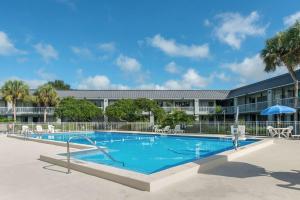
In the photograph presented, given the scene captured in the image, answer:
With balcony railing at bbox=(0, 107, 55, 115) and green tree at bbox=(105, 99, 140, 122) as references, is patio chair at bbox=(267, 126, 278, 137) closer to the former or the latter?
green tree at bbox=(105, 99, 140, 122)

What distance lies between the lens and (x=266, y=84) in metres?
35.6

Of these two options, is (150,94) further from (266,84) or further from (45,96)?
(266,84)

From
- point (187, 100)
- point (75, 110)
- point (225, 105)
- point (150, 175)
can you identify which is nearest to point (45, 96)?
point (75, 110)

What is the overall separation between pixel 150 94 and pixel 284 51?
27538mm

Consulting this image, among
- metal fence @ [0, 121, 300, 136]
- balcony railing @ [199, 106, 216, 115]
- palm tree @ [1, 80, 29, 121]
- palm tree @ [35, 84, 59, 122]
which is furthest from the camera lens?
balcony railing @ [199, 106, 216, 115]

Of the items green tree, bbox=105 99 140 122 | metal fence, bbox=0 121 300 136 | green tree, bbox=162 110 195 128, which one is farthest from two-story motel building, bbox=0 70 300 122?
green tree, bbox=162 110 195 128

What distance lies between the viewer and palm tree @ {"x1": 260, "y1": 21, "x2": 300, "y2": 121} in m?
20.9

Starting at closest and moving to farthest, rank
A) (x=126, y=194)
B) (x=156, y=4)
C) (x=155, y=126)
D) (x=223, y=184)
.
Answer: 1. (x=126, y=194)
2. (x=223, y=184)
3. (x=156, y=4)
4. (x=155, y=126)

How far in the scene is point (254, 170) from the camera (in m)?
7.86

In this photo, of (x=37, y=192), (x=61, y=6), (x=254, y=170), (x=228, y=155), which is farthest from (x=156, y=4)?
(x=37, y=192)

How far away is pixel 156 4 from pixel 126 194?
18808 mm

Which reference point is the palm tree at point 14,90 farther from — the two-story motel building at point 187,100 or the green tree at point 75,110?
the two-story motel building at point 187,100

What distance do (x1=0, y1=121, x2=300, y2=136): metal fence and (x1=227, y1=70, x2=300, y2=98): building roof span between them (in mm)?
11571

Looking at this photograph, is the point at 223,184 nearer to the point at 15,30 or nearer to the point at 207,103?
the point at 15,30
